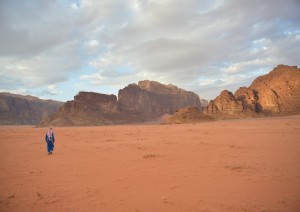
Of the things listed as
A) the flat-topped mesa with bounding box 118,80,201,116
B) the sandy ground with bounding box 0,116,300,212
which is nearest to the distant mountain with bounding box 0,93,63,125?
the flat-topped mesa with bounding box 118,80,201,116

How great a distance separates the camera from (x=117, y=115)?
11031 centimetres

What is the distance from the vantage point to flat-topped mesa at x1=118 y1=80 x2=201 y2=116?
138750mm

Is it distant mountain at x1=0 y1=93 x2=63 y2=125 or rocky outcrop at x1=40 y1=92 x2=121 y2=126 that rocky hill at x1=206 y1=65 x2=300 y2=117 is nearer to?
rocky outcrop at x1=40 y1=92 x2=121 y2=126

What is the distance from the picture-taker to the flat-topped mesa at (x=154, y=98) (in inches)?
5463

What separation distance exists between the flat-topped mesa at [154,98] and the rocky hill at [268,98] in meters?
57.6

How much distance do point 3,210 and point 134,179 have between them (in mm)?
3241

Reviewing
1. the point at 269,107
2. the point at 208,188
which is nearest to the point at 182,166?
the point at 208,188

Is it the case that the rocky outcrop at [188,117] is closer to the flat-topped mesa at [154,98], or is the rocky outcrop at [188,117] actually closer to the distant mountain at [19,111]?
the flat-topped mesa at [154,98]

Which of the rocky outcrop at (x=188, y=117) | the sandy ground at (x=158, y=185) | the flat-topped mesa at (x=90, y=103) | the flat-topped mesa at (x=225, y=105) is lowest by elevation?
the sandy ground at (x=158, y=185)

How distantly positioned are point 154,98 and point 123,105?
32.3 meters

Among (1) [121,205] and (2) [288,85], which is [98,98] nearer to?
(2) [288,85]

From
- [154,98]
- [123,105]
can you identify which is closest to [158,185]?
[123,105]

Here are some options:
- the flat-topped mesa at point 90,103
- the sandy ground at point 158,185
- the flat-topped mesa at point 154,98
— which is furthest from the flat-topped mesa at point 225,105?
the sandy ground at point 158,185

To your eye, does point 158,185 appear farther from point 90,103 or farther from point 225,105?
point 90,103
